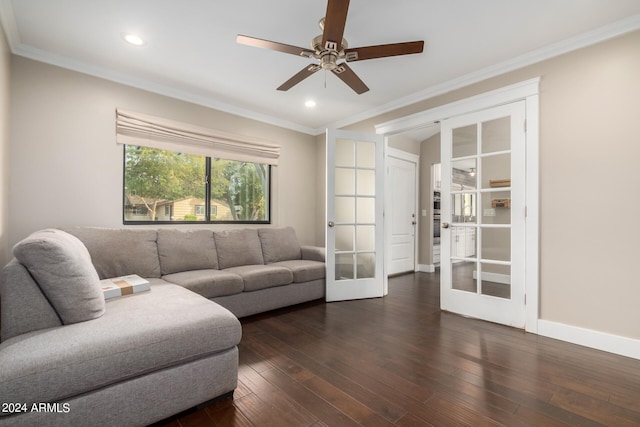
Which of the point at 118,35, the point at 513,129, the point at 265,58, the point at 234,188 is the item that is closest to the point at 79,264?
the point at 118,35

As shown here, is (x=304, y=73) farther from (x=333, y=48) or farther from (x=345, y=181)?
(x=345, y=181)

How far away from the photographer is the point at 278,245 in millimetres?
3883

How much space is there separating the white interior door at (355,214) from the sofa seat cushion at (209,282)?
1224 millimetres

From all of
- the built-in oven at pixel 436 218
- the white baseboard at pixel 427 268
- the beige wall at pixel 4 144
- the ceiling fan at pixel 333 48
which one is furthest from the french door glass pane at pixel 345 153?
the beige wall at pixel 4 144

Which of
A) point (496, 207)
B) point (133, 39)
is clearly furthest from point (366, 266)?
point (133, 39)

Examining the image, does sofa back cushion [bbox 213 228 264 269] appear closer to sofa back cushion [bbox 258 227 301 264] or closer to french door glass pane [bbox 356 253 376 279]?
sofa back cushion [bbox 258 227 301 264]

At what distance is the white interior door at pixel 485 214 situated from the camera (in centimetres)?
273

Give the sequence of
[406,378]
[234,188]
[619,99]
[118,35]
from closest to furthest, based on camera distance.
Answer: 1. [406,378]
2. [619,99]
3. [118,35]
4. [234,188]

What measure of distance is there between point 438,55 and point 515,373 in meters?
2.71

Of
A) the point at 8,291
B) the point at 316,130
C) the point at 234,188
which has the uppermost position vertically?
the point at 316,130

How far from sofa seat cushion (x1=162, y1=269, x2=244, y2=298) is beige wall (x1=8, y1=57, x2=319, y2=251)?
108 cm

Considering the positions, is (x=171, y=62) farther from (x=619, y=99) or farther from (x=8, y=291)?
(x=619, y=99)

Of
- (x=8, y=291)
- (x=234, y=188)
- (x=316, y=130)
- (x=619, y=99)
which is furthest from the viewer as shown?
(x=316, y=130)

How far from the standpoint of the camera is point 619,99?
2.26m
